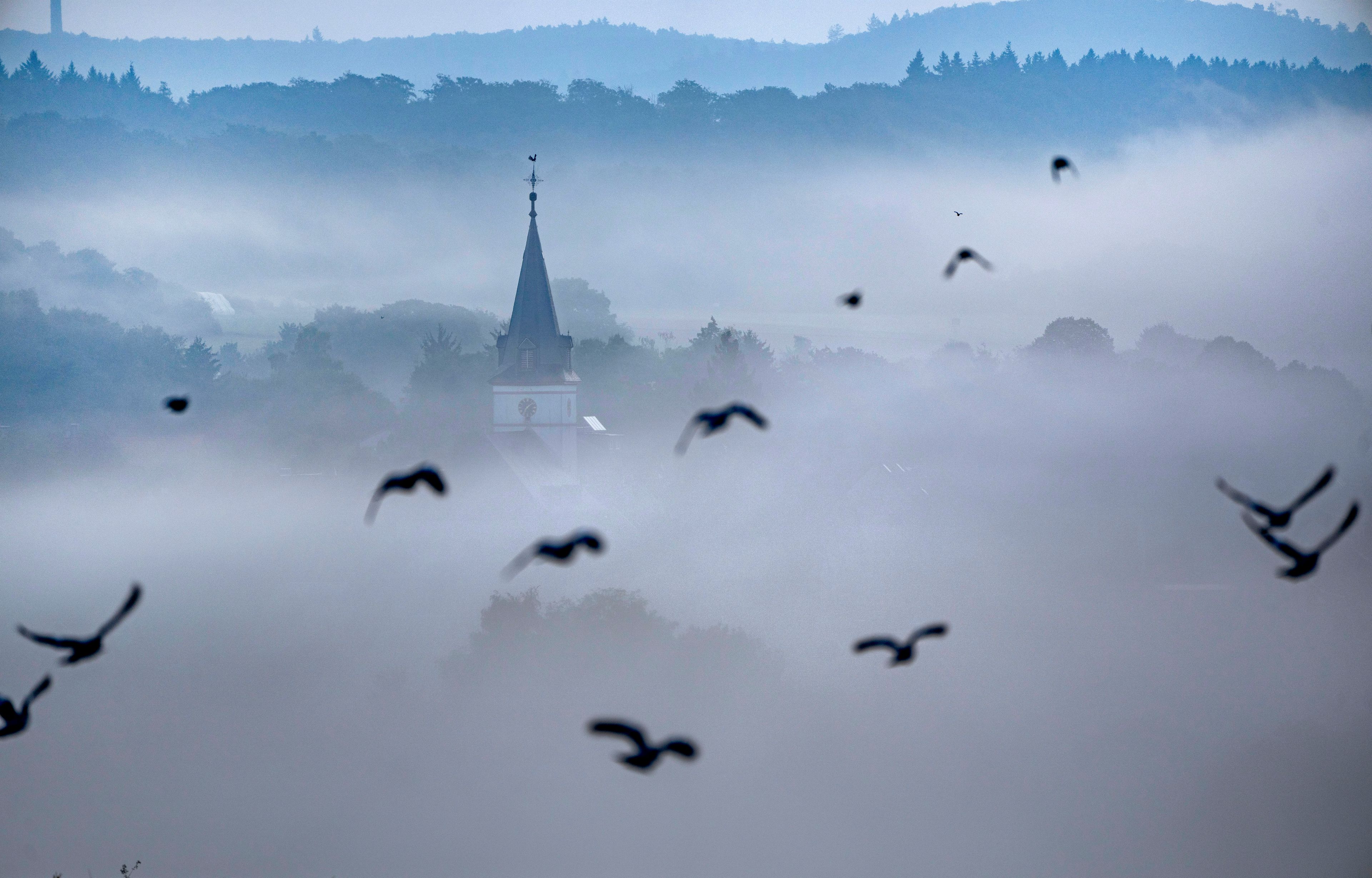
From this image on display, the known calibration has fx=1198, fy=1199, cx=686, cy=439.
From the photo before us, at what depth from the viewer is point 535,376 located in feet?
271

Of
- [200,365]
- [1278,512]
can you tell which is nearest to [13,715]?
[1278,512]

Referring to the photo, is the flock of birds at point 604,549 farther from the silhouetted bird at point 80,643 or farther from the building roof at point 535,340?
the building roof at point 535,340

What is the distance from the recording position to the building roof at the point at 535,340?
8269cm

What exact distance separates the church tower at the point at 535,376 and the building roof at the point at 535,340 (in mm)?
35

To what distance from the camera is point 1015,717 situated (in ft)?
393

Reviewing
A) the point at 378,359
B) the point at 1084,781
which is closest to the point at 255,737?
the point at 378,359

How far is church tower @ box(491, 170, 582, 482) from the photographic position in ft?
271

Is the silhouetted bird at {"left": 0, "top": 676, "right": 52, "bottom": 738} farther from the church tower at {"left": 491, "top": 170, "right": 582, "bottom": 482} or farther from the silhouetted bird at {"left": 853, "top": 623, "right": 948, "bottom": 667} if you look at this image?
the church tower at {"left": 491, "top": 170, "right": 582, "bottom": 482}

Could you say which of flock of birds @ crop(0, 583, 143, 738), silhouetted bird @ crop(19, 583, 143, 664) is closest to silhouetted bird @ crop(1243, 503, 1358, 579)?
flock of birds @ crop(0, 583, 143, 738)

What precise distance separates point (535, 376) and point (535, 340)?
2.46 metres

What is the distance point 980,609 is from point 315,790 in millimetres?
69639

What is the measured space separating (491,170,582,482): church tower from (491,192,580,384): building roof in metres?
0.03

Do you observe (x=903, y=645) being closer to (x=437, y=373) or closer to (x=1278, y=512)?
(x=1278, y=512)

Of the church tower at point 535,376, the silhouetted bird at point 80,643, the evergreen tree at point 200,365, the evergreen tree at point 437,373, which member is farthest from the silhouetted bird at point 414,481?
the evergreen tree at point 200,365
